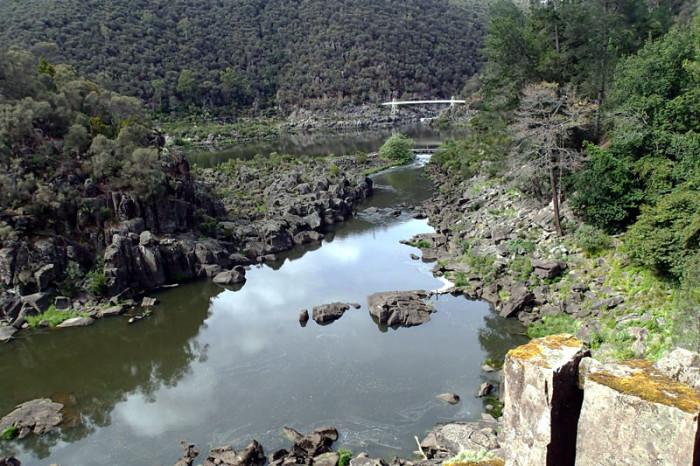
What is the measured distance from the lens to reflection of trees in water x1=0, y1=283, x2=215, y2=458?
23.5 metres

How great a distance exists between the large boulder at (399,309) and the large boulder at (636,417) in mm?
21530

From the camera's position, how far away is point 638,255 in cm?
2398

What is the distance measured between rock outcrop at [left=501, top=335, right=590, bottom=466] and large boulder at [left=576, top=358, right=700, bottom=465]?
37 cm

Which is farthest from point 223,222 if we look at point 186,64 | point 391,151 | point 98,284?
point 186,64

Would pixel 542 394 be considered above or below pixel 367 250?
above

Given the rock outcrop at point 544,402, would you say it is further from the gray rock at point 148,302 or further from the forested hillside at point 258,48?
the forested hillside at point 258,48

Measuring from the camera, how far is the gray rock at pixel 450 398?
21.9 m

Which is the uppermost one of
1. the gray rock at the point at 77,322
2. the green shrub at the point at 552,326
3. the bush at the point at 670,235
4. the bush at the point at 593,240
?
the bush at the point at 670,235

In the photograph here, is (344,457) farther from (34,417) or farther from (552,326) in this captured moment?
(34,417)

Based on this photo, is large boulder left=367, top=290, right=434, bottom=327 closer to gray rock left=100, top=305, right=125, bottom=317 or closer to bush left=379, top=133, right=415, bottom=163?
gray rock left=100, top=305, right=125, bottom=317

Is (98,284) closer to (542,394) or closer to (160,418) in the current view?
(160,418)

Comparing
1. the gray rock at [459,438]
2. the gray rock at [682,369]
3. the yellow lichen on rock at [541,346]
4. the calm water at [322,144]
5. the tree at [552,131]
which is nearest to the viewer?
the gray rock at [682,369]

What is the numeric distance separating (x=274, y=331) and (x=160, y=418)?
885 cm

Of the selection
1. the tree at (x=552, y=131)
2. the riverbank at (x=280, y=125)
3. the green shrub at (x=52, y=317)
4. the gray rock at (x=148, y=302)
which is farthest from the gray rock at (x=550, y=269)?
the riverbank at (x=280, y=125)
